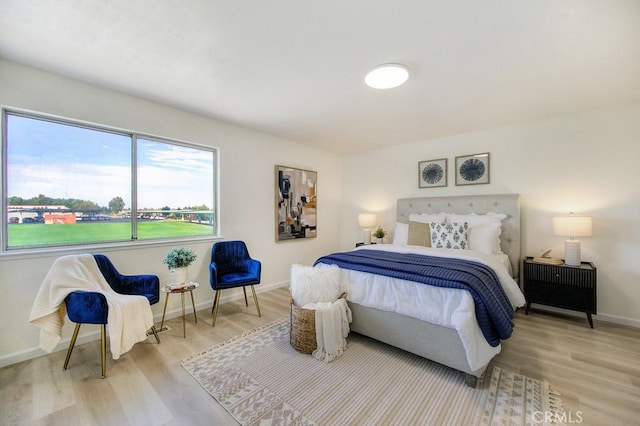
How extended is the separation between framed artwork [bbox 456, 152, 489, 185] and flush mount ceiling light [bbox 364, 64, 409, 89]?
Result: 2.15 meters

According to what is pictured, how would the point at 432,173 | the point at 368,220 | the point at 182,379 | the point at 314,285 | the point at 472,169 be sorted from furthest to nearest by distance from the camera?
the point at 368,220 < the point at 432,173 < the point at 472,169 < the point at 314,285 < the point at 182,379

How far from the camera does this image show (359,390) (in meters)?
1.81

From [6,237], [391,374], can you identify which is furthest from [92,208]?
[391,374]

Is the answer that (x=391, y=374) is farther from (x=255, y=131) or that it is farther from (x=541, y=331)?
(x=255, y=131)

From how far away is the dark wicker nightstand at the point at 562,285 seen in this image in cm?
277

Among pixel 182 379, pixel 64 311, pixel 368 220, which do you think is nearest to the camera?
pixel 182 379

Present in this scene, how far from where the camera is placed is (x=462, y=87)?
99.1 inches

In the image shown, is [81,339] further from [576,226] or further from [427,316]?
[576,226]

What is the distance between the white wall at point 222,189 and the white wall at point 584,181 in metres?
A: 2.33

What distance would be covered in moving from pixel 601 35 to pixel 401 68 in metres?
1.30

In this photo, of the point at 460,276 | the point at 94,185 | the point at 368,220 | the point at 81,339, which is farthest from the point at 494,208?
the point at 81,339

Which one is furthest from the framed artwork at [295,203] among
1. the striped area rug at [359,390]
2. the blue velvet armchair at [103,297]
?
the striped area rug at [359,390]

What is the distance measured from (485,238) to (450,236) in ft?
1.28

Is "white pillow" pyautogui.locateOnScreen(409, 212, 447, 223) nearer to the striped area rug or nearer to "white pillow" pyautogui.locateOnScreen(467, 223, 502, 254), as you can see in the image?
"white pillow" pyautogui.locateOnScreen(467, 223, 502, 254)
